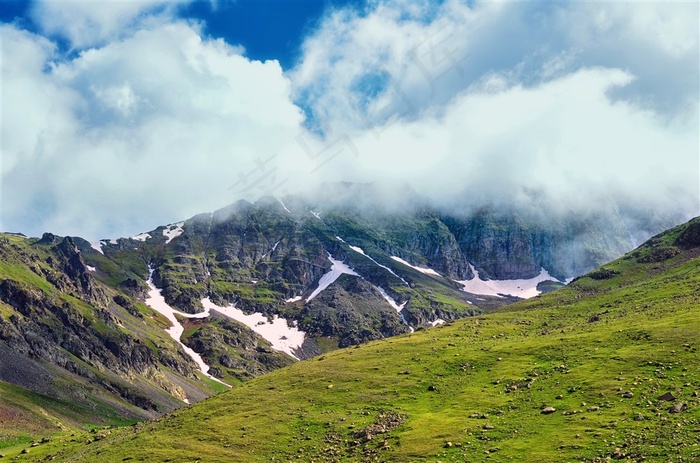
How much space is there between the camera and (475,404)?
75.6m

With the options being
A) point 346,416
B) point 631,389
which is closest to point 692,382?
point 631,389

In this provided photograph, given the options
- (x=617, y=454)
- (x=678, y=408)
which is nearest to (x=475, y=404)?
(x=678, y=408)

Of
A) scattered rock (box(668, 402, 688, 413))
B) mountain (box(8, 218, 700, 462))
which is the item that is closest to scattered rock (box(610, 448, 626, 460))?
mountain (box(8, 218, 700, 462))

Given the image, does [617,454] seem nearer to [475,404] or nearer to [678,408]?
[678,408]

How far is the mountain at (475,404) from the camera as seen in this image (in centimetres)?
5834

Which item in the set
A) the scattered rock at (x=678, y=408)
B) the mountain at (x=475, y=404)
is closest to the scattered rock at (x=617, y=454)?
the mountain at (x=475, y=404)

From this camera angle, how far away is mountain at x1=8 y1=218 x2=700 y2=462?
58344mm

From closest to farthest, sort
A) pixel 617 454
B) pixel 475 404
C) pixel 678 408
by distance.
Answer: pixel 617 454 < pixel 678 408 < pixel 475 404

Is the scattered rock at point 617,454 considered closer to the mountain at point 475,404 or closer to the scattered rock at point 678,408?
the mountain at point 475,404

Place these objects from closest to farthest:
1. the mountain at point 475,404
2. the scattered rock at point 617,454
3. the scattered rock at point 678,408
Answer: the scattered rock at point 617,454
the scattered rock at point 678,408
the mountain at point 475,404

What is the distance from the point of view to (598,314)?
122 m

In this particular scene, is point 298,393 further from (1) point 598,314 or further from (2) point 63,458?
(1) point 598,314

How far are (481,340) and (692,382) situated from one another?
174ft

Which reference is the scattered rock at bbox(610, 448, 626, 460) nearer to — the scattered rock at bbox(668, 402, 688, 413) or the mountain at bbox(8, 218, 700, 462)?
the mountain at bbox(8, 218, 700, 462)
